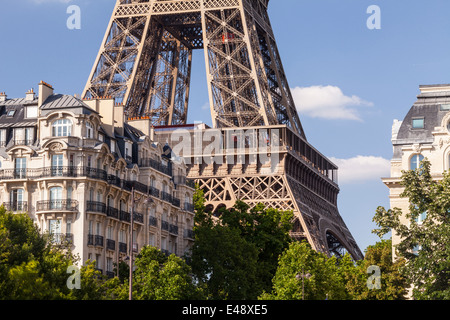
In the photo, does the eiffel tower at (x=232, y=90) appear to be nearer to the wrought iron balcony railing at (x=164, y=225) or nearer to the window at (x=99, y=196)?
the wrought iron balcony railing at (x=164, y=225)

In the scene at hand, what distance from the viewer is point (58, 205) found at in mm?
58750

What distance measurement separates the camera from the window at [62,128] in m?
60.5

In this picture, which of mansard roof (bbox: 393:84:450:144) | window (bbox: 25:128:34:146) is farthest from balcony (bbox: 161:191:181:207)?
mansard roof (bbox: 393:84:450:144)

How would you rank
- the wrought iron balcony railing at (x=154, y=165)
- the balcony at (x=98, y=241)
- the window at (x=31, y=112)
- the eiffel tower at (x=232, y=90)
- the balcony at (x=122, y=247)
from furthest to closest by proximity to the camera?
the eiffel tower at (x=232, y=90) < the wrought iron balcony railing at (x=154, y=165) < the window at (x=31, y=112) < the balcony at (x=122, y=247) < the balcony at (x=98, y=241)

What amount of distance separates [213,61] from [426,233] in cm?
4905

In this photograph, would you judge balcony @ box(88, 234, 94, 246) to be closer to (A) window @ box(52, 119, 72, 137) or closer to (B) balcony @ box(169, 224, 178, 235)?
(A) window @ box(52, 119, 72, 137)

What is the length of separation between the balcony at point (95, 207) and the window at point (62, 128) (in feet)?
13.9

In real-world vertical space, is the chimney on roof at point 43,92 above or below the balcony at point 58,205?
above

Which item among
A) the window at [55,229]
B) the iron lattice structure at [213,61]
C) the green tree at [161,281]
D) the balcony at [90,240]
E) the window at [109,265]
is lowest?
the green tree at [161,281]

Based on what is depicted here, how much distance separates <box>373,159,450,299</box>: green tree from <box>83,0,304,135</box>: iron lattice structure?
42933 millimetres

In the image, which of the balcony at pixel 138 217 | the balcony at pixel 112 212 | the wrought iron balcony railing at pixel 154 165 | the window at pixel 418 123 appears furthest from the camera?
the wrought iron balcony railing at pixel 154 165

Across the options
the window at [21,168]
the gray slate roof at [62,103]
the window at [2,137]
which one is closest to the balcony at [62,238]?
the window at [21,168]

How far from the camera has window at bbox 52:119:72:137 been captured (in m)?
60.5
